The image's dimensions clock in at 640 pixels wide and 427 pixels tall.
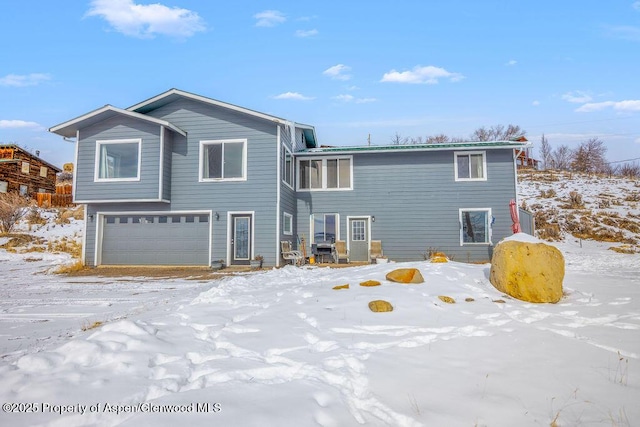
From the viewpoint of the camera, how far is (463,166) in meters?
13.9

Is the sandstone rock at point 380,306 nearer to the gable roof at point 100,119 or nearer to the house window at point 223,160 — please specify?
the house window at point 223,160

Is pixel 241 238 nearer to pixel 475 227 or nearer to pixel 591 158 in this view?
pixel 475 227

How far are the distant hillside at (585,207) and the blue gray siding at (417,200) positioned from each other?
299 inches

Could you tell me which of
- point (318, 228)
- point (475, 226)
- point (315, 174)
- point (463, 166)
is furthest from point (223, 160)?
point (475, 226)

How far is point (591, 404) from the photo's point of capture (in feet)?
7.35

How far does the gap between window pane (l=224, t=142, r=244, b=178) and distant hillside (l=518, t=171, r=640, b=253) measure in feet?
55.7

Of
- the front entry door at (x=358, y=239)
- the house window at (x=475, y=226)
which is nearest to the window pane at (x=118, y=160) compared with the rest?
the front entry door at (x=358, y=239)

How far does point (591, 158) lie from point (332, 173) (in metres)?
38.5

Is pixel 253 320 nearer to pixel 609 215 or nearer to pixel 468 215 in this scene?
pixel 468 215

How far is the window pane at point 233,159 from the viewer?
12719 millimetres

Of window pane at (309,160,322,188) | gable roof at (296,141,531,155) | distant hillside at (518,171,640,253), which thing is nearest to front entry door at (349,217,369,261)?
window pane at (309,160,322,188)

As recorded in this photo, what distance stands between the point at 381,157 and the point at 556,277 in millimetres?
9626

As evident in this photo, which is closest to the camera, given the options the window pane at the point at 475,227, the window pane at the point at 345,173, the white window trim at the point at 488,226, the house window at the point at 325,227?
the white window trim at the point at 488,226

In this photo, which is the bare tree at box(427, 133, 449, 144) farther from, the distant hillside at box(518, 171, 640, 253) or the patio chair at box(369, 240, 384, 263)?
the patio chair at box(369, 240, 384, 263)
